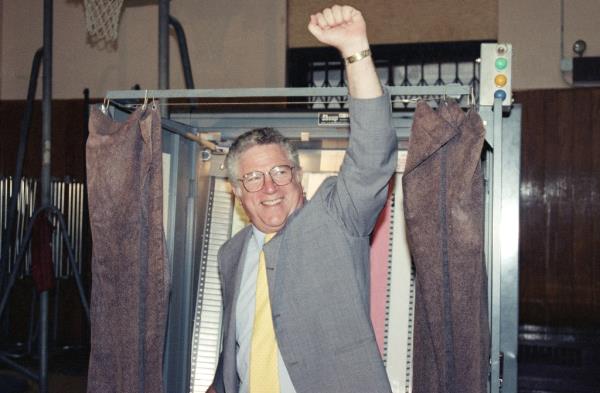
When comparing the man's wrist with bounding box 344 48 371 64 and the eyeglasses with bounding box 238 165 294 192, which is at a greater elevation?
the man's wrist with bounding box 344 48 371 64

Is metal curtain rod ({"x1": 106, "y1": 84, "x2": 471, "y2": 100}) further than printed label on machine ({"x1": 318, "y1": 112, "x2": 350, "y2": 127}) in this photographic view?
No

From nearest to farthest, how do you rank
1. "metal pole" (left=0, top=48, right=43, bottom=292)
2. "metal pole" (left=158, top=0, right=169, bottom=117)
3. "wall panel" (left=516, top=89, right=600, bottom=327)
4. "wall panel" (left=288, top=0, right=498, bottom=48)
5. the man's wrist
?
the man's wrist < "metal pole" (left=158, top=0, right=169, bottom=117) < "metal pole" (left=0, top=48, right=43, bottom=292) < "wall panel" (left=516, top=89, right=600, bottom=327) < "wall panel" (left=288, top=0, right=498, bottom=48)

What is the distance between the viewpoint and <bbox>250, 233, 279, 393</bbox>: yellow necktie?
1656 mm

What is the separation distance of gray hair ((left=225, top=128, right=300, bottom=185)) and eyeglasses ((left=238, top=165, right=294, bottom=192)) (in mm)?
59

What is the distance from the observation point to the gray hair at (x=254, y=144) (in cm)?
182

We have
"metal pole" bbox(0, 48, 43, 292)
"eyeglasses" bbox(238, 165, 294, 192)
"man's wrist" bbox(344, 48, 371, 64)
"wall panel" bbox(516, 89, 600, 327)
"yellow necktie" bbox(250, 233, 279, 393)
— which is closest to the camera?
"man's wrist" bbox(344, 48, 371, 64)

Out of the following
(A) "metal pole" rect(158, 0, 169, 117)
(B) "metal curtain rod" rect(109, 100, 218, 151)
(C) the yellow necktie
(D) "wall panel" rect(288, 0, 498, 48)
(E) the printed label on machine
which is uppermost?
(D) "wall panel" rect(288, 0, 498, 48)

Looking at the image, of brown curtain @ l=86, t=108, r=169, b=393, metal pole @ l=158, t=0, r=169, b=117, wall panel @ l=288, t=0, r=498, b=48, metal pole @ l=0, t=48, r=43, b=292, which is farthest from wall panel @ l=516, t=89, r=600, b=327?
brown curtain @ l=86, t=108, r=169, b=393

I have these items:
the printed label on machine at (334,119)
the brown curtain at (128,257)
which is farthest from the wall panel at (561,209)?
the brown curtain at (128,257)

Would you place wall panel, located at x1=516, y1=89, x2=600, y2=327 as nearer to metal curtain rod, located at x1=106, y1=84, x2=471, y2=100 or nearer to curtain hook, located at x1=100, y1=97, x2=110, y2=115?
metal curtain rod, located at x1=106, y1=84, x2=471, y2=100

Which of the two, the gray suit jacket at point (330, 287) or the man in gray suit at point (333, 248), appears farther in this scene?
the gray suit jacket at point (330, 287)

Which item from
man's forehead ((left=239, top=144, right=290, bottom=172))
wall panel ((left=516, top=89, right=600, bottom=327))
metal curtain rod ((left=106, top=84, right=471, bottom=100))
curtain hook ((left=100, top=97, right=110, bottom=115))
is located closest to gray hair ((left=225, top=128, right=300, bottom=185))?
man's forehead ((left=239, top=144, right=290, bottom=172))

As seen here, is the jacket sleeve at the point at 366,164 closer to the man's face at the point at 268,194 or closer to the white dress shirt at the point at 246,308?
the man's face at the point at 268,194

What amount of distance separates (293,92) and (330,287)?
0.60 metres
